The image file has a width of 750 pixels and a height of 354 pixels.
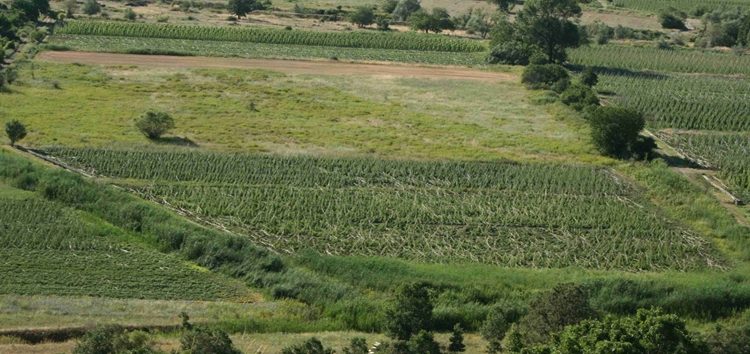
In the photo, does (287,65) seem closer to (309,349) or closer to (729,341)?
(309,349)

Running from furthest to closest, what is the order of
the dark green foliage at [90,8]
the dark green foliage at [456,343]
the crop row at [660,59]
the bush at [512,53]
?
1. the dark green foliage at [90,8]
2. the crop row at [660,59]
3. the bush at [512,53]
4. the dark green foliage at [456,343]

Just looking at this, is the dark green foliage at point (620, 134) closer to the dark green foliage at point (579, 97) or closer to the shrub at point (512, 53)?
the dark green foliage at point (579, 97)

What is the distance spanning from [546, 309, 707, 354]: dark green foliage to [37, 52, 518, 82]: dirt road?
1669 inches

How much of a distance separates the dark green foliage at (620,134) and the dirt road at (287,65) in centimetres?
1743

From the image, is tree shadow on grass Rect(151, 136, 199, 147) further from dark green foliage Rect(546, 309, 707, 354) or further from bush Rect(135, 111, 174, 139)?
dark green foliage Rect(546, 309, 707, 354)

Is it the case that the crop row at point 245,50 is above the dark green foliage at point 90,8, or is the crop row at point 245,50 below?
below

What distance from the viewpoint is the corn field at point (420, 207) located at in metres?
40.8

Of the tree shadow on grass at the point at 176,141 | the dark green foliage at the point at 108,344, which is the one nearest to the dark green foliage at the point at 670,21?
the tree shadow on grass at the point at 176,141

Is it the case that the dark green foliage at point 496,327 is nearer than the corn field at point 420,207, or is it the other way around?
the dark green foliage at point 496,327

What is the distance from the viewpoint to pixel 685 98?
217 ft

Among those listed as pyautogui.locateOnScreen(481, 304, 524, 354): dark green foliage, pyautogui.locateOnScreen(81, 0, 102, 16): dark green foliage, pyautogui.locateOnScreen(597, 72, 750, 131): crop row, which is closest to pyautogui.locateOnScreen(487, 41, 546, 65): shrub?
pyautogui.locateOnScreen(597, 72, 750, 131): crop row

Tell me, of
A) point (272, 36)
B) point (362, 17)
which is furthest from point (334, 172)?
point (362, 17)

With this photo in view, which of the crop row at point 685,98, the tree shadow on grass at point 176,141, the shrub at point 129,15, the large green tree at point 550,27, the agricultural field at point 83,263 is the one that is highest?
the large green tree at point 550,27

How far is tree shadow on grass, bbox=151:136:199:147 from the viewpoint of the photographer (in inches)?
2025
